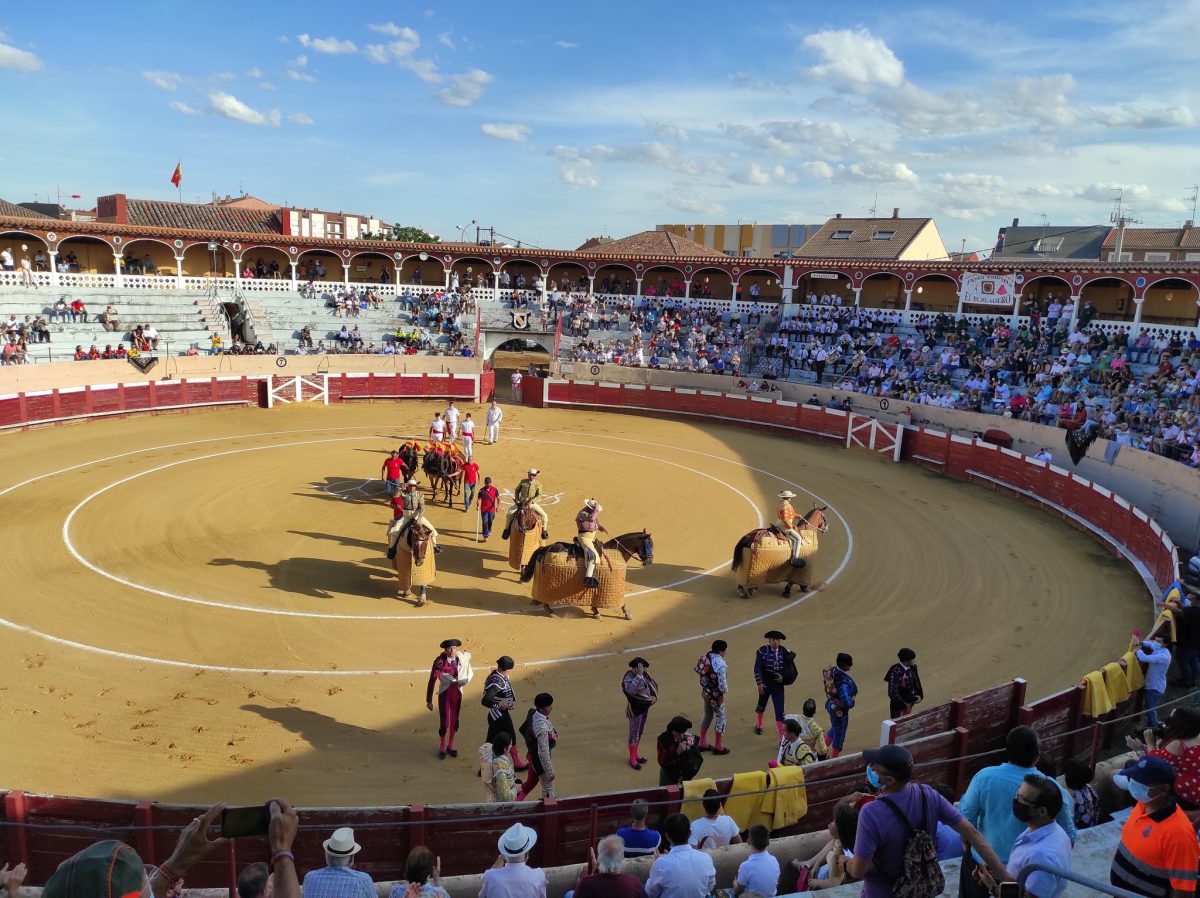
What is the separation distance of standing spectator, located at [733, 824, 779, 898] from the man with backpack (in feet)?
3.18

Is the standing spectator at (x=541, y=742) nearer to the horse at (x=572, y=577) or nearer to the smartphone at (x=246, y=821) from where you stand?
the smartphone at (x=246, y=821)

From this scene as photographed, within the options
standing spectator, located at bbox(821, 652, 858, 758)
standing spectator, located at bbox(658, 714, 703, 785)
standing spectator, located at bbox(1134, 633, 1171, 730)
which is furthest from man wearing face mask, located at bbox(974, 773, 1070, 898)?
standing spectator, located at bbox(1134, 633, 1171, 730)

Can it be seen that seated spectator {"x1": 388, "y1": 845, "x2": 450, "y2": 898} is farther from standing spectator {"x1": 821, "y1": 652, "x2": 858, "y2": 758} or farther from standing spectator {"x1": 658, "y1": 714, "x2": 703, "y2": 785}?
standing spectator {"x1": 821, "y1": 652, "x2": 858, "y2": 758}

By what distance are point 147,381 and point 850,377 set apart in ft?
79.5

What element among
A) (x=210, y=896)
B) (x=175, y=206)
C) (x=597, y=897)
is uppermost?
(x=175, y=206)

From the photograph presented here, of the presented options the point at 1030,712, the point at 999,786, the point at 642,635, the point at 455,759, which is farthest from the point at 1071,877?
the point at 642,635

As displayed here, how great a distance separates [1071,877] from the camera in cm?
381

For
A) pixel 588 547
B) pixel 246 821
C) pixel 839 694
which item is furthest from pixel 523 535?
pixel 246 821

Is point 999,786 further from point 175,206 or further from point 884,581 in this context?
point 175,206

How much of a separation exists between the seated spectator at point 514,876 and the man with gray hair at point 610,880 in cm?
47

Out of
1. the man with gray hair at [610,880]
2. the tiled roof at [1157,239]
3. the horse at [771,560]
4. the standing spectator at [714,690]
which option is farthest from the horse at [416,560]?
the tiled roof at [1157,239]

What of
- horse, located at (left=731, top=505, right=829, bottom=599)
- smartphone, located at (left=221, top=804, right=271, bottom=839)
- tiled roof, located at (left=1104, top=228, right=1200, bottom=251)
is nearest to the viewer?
smartphone, located at (left=221, top=804, right=271, bottom=839)

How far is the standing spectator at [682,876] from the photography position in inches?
183

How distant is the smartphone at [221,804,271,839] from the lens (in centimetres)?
389
